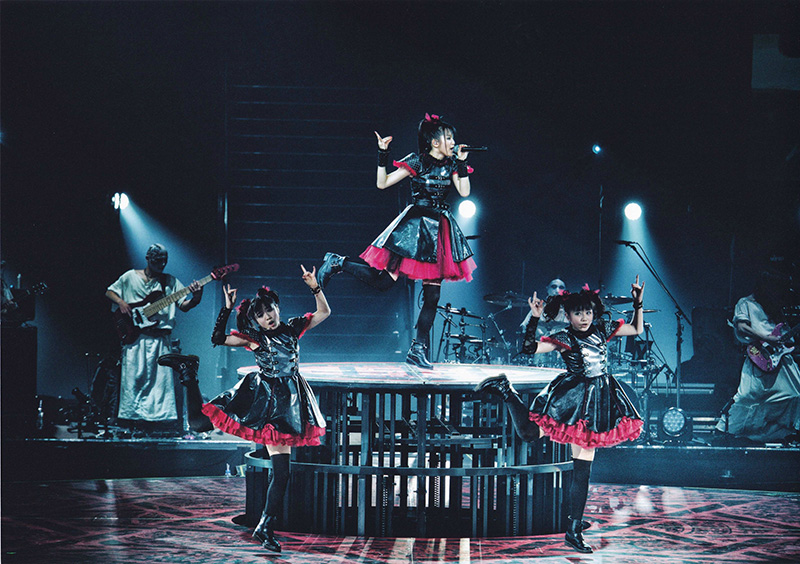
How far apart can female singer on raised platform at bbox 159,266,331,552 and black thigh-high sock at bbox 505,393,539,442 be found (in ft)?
3.34

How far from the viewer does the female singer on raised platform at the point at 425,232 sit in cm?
495

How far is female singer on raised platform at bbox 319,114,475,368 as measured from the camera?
495 cm

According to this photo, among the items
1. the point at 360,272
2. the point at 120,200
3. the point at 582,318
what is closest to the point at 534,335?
the point at 582,318

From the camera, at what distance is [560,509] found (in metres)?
4.96

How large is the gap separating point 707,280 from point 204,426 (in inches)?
312

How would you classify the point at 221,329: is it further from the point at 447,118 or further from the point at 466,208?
the point at 466,208

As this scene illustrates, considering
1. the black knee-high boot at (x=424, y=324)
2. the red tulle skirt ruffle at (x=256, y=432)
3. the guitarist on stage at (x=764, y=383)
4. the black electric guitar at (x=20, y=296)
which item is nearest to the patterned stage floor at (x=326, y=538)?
the red tulle skirt ruffle at (x=256, y=432)

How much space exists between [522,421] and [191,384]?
1757mm

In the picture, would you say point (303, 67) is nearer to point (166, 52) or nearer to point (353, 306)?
point (166, 52)

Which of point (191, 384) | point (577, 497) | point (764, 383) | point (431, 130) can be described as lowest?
point (577, 497)

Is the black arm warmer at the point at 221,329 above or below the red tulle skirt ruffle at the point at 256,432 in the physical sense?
above

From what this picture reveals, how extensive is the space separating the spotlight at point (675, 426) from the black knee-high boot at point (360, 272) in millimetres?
3802

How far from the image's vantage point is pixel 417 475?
468cm

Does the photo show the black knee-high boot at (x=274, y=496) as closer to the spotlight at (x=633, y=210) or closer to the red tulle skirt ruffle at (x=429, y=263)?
the red tulle skirt ruffle at (x=429, y=263)
